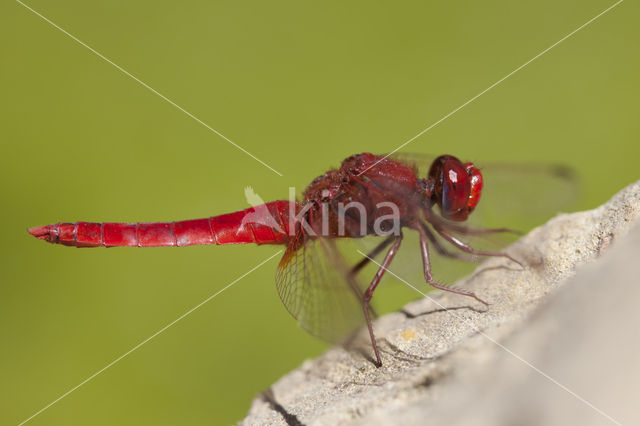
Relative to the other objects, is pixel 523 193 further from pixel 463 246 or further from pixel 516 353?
pixel 516 353

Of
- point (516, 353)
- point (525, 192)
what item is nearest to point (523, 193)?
point (525, 192)

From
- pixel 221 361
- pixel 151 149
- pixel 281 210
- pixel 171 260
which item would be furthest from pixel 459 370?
pixel 151 149

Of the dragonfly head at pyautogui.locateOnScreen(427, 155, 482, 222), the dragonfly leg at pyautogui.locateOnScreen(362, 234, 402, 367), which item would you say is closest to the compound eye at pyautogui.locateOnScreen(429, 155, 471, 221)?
the dragonfly head at pyautogui.locateOnScreen(427, 155, 482, 222)

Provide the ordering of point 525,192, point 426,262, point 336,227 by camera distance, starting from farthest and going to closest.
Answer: point 525,192 < point 336,227 < point 426,262

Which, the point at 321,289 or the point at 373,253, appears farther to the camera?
the point at 373,253

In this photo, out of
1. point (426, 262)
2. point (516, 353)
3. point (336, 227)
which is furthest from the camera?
point (336, 227)

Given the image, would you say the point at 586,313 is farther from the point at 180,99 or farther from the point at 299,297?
the point at 180,99

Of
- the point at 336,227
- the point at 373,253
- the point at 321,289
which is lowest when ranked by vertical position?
the point at 321,289

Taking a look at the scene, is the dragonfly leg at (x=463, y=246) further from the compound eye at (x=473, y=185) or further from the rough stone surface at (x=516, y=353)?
the compound eye at (x=473, y=185)
